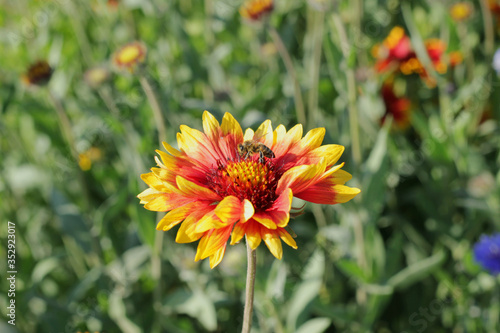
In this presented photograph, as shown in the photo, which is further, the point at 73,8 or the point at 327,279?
the point at 73,8

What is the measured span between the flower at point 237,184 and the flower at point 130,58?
1.83ft

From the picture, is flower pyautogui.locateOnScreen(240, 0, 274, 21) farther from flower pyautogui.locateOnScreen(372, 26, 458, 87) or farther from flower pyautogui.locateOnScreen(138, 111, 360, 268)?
flower pyautogui.locateOnScreen(138, 111, 360, 268)

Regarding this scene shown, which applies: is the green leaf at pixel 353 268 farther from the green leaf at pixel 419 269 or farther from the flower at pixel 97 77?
the flower at pixel 97 77

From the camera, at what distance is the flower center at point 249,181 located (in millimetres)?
661

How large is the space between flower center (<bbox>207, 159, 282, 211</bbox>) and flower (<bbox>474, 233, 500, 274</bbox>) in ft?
2.10

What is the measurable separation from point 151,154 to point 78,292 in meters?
0.43

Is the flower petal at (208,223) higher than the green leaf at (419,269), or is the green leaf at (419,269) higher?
the flower petal at (208,223)

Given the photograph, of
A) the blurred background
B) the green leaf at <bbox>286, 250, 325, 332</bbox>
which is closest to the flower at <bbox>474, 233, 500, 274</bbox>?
the blurred background

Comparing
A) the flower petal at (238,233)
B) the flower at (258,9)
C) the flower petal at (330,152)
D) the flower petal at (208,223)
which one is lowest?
the flower petal at (238,233)

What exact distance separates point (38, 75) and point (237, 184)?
90 cm

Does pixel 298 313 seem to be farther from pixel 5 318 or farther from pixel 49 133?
pixel 49 133

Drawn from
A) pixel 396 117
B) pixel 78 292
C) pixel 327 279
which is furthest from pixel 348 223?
pixel 78 292

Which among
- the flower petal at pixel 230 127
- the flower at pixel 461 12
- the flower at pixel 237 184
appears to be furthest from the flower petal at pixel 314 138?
the flower at pixel 461 12

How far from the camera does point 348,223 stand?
4.21 ft
